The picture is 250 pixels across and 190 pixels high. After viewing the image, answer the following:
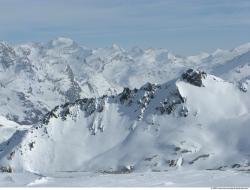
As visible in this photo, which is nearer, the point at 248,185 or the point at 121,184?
the point at 248,185

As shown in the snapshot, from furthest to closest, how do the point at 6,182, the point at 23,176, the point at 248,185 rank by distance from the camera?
the point at 23,176, the point at 6,182, the point at 248,185

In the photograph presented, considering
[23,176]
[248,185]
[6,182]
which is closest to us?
[248,185]

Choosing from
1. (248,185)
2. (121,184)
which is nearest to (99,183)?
(121,184)

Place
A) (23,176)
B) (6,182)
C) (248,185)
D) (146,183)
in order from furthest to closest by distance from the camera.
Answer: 1. (23,176)
2. (6,182)
3. (146,183)
4. (248,185)

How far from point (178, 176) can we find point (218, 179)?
1217 cm

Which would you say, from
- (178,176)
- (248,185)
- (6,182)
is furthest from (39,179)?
Result: (248,185)

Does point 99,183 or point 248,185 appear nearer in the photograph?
point 248,185

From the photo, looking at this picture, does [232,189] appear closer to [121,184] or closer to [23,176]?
[121,184]

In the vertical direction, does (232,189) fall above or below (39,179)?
above

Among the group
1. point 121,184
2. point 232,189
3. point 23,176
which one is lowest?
point 23,176

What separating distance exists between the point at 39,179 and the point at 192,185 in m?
34.5

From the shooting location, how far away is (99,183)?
113 meters

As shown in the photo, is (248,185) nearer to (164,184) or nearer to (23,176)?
(164,184)

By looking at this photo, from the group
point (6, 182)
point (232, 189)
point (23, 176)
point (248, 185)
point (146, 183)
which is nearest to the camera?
point (232, 189)
